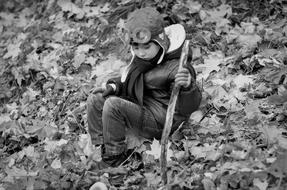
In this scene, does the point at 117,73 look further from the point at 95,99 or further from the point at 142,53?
the point at 142,53

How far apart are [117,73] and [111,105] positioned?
0.85m

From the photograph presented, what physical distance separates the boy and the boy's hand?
5 centimetres

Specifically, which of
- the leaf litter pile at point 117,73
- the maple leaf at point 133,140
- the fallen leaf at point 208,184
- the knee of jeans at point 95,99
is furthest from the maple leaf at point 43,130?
the fallen leaf at point 208,184

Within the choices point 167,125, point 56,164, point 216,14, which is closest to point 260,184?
point 167,125

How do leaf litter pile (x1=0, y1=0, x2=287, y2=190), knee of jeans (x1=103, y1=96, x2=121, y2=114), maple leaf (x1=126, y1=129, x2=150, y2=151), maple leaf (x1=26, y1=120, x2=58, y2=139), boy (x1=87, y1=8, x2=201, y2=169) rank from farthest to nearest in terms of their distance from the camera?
maple leaf (x1=26, y1=120, x2=58, y2=139) < maple leaf (x1=126, y1=129, x2=150, y2=151) < knee of jeans (x1=103, y1=96, x2=121, y2=114) < boy (x1=87, y1=8, x2=201, y2=169) < leaf litter pile (x1=0, y1=0, x2=287, y2=190)

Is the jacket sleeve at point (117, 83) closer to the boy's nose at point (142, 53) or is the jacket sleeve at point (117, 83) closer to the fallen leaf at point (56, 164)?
the boy's nose at point (142, 53)

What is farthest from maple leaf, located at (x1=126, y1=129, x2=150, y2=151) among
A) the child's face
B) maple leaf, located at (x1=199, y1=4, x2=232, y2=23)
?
maple leaf, located at (x1=199, y1=4, x2=232, y2=23)

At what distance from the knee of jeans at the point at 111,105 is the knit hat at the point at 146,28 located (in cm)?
50

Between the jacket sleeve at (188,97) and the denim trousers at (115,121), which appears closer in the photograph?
the jacket sleeve at (188,97)

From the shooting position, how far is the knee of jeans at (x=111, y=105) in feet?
11.9

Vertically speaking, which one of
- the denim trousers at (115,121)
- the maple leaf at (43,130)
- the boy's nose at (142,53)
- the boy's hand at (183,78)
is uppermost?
the boy's nose at (142,53)

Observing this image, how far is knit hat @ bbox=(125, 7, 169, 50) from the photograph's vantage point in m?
3.45

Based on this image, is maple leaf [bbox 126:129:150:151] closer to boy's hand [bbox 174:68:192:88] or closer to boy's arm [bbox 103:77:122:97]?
boy's arm [bbox 103:77:122:97]

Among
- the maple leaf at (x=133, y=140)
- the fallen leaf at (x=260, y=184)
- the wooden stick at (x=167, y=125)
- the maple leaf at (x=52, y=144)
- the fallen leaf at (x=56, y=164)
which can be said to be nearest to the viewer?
the fallen leaf at (x=260, y=184)
